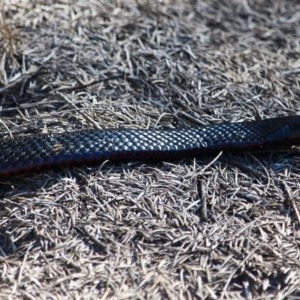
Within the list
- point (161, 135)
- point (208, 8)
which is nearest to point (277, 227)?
point (161, 135)

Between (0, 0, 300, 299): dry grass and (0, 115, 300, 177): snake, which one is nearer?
(0, 0, 300, 299): dry grass

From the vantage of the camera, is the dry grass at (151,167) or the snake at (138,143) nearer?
the dry grass at (151,167)

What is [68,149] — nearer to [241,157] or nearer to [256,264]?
[241,157]
